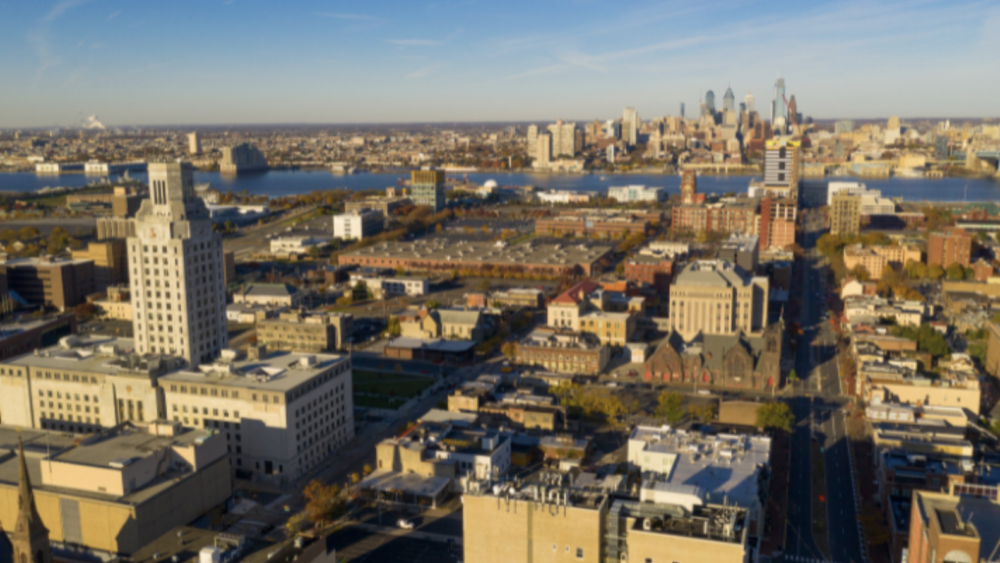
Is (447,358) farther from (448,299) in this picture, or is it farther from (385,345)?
(448,299)

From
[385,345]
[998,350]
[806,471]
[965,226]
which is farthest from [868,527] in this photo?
[965,226]

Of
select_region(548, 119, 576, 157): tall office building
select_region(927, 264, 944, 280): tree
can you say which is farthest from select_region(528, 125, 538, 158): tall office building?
select_region(927, 264, 944, 280): tree

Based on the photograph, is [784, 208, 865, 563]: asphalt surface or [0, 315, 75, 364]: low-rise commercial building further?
[0, 315, 75, 364]: low-rise commercial building

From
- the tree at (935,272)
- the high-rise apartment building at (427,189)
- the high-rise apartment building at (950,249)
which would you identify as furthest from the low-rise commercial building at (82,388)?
the high-rise apartment building at (427,189)

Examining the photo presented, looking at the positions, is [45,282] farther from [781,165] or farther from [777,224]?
[781,165]

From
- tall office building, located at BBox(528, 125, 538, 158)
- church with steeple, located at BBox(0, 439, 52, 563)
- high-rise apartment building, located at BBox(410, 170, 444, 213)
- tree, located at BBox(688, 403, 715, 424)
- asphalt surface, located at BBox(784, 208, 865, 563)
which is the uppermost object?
tall office building, located at BBox(528, 125, 538, 158)

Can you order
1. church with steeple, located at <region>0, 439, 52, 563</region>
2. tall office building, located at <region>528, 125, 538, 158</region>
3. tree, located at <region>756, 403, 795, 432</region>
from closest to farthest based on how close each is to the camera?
church with steeple, located at <region>0, 439, 52, 563</region>, tree, located at <region>756, 403, 795, 432</region>, tall office building, located at <region>528, 125, 538, 158</region>

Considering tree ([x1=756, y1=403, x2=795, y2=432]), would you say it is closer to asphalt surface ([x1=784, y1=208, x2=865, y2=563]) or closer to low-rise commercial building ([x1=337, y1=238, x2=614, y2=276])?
asphalt surface ([x1=784, y1=208, x2=865, y2=563])
